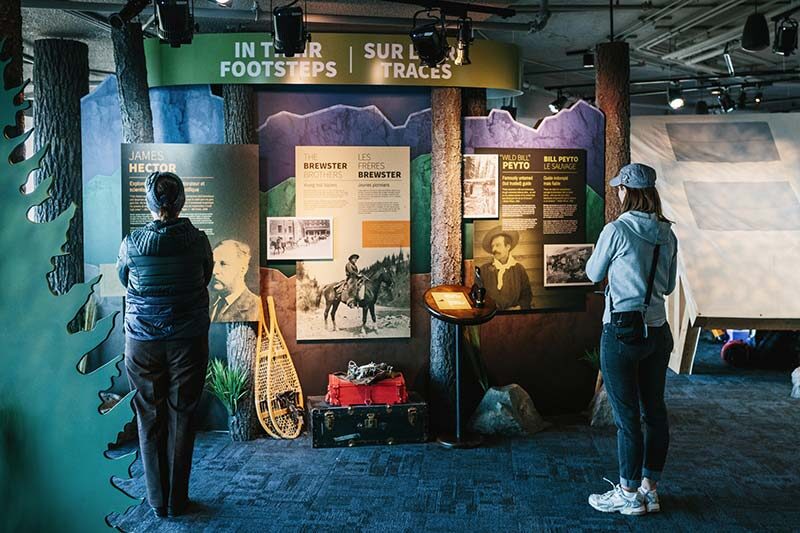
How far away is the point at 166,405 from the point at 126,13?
87.2 inches

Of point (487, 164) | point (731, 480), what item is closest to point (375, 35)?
point (487, 164)

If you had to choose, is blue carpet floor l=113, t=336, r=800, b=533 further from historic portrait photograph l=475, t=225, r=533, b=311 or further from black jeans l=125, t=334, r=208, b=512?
historic portrait photograph l=475, t=225, r=533, b=311

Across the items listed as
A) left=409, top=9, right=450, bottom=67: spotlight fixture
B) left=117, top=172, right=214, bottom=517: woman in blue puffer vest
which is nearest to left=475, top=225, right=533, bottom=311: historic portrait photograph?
left=409, top=9, right=450, bottom=67: spotlight fixture

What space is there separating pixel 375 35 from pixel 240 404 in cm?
265

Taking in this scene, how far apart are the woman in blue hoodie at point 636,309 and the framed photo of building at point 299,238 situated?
2250 millimetres

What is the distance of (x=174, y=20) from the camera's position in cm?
466

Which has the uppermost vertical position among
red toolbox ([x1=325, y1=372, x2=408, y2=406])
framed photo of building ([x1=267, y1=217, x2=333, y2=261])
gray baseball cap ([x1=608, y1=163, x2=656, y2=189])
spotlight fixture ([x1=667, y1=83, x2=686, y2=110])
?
spotlight fixture ([x1=667, y1=83, x2=686, y2=110])

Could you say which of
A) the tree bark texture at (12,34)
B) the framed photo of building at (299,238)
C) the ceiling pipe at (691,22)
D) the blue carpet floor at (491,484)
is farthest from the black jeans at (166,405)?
the ceiling pipe at (691,22)

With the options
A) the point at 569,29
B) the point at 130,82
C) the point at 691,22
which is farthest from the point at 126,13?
the point at 691,22

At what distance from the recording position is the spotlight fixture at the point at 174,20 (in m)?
4.61

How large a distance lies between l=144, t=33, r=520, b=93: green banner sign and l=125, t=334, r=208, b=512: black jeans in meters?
2.18

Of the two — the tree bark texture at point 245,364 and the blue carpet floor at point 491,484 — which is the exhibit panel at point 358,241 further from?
the blue carpet floor at point 491,484

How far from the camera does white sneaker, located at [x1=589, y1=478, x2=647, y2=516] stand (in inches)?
162

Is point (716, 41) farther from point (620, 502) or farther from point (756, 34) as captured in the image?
point (620, 502)
